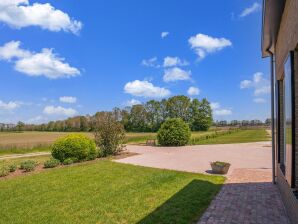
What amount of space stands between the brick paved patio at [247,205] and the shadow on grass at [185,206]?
0.18 metres

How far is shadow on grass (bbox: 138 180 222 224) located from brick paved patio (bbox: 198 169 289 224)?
0.60 ft

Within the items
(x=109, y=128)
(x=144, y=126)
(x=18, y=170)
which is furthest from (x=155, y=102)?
(x=18, y=170)

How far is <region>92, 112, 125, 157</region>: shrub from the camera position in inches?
618

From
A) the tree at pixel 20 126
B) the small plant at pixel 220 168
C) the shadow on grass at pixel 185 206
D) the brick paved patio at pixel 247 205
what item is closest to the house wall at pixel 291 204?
the brick paved patio at pixel 247 205

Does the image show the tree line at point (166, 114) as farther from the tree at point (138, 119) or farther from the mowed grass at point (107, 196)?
the mowed grass at point (107, 196)

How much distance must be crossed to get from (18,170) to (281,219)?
9461 mm

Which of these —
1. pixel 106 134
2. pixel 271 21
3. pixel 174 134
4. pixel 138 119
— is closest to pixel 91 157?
pixel 106 134

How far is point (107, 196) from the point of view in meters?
6.77

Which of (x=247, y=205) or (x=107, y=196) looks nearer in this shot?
(x=247, y=205)

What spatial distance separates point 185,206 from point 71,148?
325 inches

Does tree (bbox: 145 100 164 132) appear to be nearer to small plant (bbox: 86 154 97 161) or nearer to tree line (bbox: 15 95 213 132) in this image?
tree line (bbox: 15 95 213 132)

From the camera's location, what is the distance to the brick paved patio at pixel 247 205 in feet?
16.2

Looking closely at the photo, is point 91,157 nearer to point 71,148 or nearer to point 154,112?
point 71,148

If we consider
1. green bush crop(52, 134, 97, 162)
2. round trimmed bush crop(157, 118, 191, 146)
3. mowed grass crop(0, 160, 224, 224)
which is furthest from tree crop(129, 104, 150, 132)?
mowed grass crop(0, 160, 224, 224)
